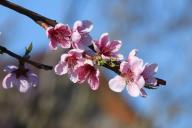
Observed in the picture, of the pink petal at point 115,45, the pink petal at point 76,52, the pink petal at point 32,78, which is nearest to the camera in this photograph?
the pink petal at point 76,52

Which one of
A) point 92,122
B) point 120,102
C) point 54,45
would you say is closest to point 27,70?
point 54,45

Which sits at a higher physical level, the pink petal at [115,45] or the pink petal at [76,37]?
the pink petal at [115,45]

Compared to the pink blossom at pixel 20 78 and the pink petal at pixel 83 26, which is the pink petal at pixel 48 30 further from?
the pink blossom at pixel 20 78

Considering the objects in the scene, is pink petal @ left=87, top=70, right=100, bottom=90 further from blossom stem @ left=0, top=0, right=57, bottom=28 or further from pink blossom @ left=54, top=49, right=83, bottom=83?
blossom stem @ left=0, top=0, right=57, bottom=28

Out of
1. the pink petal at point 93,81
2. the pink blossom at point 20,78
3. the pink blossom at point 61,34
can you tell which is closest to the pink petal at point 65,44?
the pink blossom at point 61,34

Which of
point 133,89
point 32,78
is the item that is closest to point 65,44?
point 133,89

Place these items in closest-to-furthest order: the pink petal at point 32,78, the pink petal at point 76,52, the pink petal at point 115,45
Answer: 1. the pink petal at point 76,52
2. the pink petal at point 115,45
3. the pink petal at point 32,78
